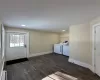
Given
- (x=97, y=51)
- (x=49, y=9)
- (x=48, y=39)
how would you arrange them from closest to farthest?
1. (x=49, y=9)
2. (x=97, y=51)
3. (x=48, y=39)

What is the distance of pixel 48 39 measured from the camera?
7.16m

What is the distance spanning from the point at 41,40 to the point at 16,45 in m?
2.09

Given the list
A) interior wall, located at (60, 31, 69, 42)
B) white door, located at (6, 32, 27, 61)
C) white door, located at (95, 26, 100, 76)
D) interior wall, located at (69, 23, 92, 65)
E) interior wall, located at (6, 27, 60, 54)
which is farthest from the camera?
interior wall, located at (60, 31, 69, 42)

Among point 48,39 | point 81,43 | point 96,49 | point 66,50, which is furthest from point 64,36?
point 96,49

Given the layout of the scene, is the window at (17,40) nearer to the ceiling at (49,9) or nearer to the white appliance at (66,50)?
the ceiling at (49,9)

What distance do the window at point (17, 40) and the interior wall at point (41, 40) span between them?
46 centimetres

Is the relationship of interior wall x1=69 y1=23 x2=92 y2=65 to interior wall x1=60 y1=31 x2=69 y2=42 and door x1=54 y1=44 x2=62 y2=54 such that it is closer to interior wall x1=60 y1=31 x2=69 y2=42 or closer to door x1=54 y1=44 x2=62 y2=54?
door x1=54 y1=44 x2=62 y2=54

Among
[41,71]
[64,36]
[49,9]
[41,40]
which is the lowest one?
[41,71]

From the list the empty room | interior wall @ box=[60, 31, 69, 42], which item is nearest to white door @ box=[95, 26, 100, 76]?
the empty room

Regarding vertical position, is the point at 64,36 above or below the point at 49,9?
below

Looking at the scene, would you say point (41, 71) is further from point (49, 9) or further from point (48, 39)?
point (48, 39)

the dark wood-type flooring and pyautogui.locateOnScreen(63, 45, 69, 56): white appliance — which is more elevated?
pyautogui.locateOnScreen(63, 45, 69, 56): white appliance

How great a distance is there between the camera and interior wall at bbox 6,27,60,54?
19.5 feet

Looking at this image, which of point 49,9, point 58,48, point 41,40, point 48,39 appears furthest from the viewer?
point 48,39
